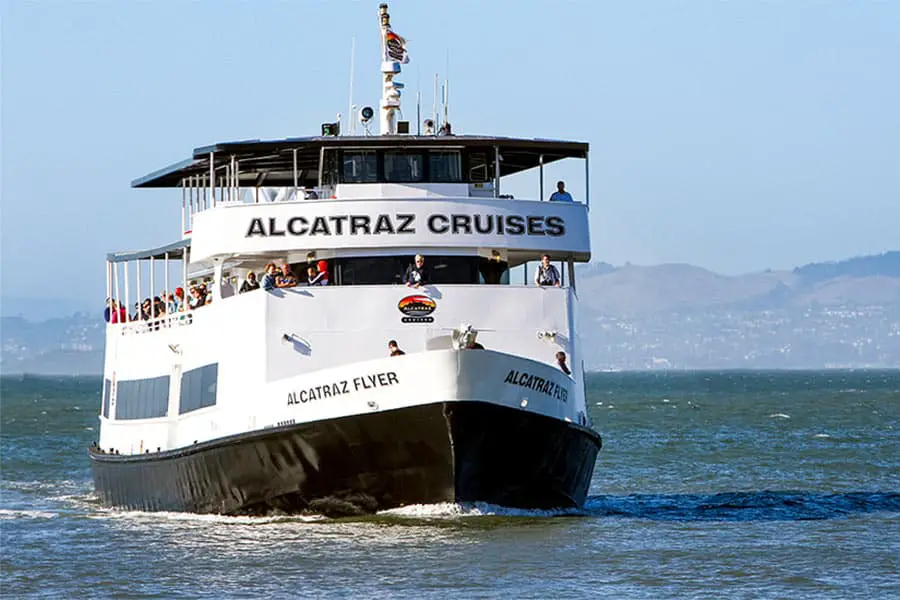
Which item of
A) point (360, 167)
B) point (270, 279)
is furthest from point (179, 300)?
point (270, 279)

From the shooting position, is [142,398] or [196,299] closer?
[196,299]

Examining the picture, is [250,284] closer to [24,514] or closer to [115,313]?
[24,514]

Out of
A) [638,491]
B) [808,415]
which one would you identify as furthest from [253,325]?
[808,415]

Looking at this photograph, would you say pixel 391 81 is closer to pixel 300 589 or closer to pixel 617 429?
pixel 300 589

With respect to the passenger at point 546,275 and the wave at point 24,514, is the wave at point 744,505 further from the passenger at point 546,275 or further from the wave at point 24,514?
the wave at point 24,514

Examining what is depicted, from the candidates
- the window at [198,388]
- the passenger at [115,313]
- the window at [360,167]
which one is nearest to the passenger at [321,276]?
the window at [360,167]

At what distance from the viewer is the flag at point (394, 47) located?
31.7m

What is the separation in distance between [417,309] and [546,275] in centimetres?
206

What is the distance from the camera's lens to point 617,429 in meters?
67.2

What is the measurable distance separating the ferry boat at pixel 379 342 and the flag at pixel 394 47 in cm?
5

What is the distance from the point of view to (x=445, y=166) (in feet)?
95.8

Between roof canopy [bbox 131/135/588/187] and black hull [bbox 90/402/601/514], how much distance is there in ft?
14.8

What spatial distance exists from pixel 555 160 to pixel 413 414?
7317 millimetres

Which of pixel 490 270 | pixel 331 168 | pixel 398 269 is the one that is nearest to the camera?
pixel 398 269
